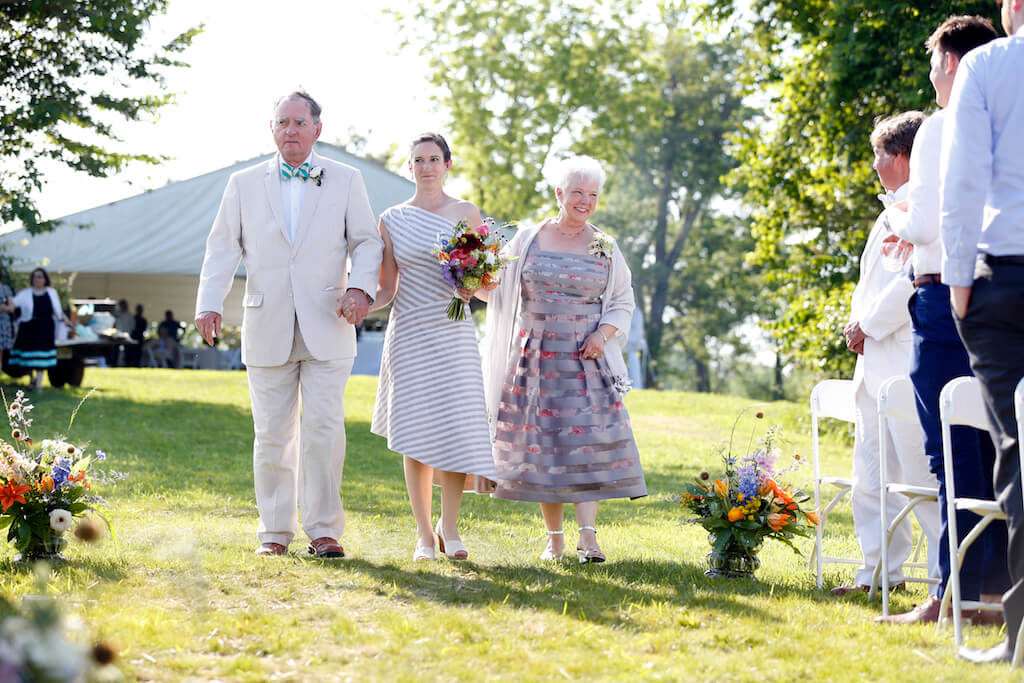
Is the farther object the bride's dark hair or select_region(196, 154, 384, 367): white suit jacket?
the bride's dark hair

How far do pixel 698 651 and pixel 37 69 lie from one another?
48.9ft

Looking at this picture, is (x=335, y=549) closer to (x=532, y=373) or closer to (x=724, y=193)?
(x=532, y=373)

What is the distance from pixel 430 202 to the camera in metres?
6.18

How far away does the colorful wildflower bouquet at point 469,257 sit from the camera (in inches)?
229

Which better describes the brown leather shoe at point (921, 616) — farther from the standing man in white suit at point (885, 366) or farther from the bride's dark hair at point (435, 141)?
the bride's dark hair at point (435, 141)

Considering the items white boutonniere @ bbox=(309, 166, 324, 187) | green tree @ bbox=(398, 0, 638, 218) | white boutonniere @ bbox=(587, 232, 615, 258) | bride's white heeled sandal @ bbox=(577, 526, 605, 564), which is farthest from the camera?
green tree @ bbox=(398, 0, 638, 218)

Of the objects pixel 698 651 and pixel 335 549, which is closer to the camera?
pixel 698 651

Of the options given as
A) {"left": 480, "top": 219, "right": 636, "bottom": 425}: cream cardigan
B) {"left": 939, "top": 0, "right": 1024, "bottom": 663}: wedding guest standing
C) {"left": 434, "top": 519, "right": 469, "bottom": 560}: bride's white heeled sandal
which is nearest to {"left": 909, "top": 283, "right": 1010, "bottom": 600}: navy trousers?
{"left": 939, "top": 0, "right": 1024, "bottom": 663}: wedding guest standing

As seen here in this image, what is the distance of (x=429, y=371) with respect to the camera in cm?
600

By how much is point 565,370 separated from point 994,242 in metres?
2.81

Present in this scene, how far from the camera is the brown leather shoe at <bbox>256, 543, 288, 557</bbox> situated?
5.67m

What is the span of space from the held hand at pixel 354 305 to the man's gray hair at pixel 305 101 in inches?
38.6

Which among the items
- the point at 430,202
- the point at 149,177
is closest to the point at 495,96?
the point at 149,177

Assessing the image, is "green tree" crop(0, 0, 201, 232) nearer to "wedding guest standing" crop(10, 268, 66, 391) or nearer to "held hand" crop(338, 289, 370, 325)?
"wedding guest standing" crop(10, 268, 66, 391)
